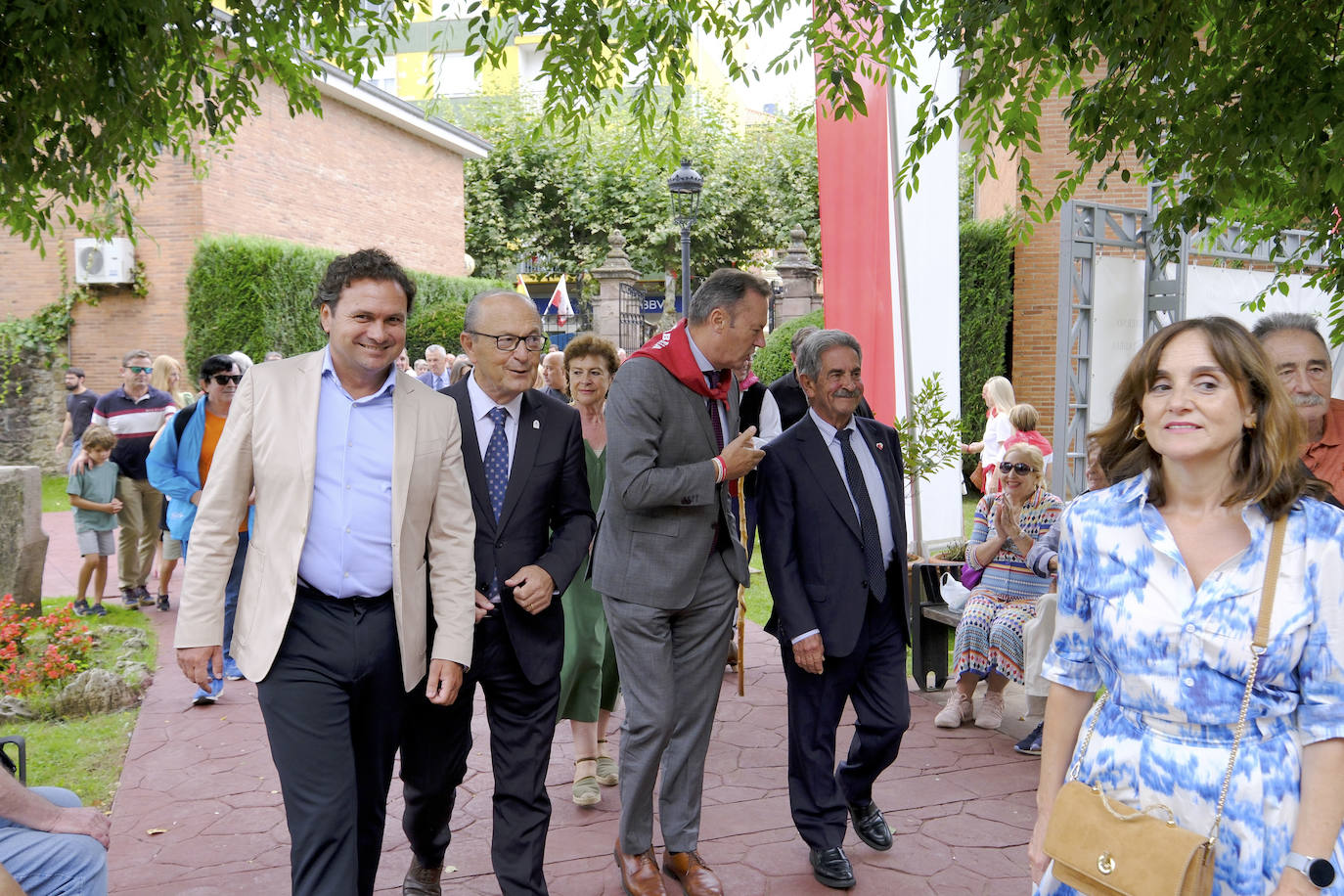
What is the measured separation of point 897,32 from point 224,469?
382 centimetres

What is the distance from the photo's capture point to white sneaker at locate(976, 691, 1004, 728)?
6.39 meters

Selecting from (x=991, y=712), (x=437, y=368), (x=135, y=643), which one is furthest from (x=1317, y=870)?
(x=437, y=368)

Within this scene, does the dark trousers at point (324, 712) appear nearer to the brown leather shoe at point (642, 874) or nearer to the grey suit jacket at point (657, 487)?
the grey suit jacket at point (657, 487)

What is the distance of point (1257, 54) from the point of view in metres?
5.21

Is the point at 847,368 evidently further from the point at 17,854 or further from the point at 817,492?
the point at 17,854

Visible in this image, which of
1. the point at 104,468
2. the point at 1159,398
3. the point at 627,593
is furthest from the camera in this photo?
the point at 104,468

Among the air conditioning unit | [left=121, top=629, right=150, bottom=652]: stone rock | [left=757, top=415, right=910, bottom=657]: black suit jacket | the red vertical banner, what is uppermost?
the air conditioning unit

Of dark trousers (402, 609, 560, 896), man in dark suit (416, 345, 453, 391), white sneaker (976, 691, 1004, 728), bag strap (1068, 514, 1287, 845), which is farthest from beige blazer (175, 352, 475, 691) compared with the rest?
man in dark suit (416, 345, 453, 391)

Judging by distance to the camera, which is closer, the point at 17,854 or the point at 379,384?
the point at 17,854

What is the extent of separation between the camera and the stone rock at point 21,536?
8.15 m

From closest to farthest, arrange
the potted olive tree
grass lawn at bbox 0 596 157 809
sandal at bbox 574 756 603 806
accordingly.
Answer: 1. sandal at bbox 574 756 603 806
2. grass lawn at bbox 0 596 157 809
3. the potted olive tree

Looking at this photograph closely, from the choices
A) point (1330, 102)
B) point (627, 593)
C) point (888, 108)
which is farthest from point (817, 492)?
point (888, 108)

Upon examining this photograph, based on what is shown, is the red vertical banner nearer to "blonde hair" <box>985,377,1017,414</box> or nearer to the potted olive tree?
the potted olive tree

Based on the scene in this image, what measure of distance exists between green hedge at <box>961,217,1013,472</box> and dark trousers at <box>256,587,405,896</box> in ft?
52.7
